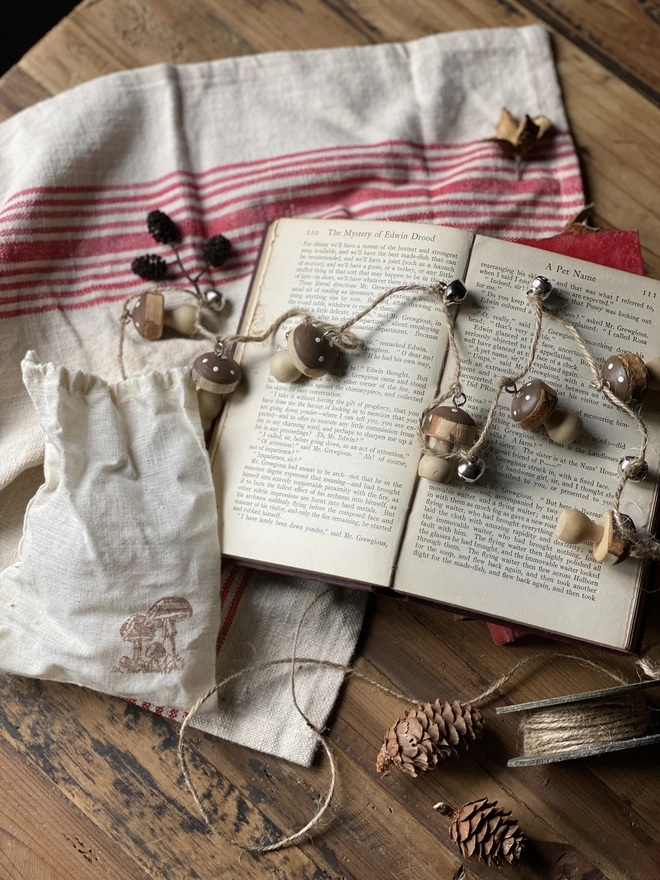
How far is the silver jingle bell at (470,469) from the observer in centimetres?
97

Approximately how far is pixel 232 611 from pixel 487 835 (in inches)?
17.1

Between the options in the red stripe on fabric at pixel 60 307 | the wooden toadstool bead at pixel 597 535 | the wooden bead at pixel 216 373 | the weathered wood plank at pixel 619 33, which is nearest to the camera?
the wooden toadstool bead at pixel 597 535

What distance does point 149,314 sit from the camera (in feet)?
3.79

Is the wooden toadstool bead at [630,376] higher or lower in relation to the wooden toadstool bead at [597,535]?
higher

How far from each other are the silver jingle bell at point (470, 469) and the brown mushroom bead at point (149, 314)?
19.8 inches

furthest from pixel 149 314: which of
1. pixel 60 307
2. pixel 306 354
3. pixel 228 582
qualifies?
pixel 228 582

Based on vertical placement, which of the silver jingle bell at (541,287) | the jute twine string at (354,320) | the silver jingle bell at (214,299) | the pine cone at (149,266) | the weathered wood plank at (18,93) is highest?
→ the weathered wood plank at (18,93)

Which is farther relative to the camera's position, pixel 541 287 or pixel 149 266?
pixel 149 266

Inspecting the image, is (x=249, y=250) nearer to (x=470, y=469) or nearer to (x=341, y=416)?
(x=341, y=416)

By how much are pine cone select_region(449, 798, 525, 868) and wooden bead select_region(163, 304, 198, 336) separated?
77 centimetres

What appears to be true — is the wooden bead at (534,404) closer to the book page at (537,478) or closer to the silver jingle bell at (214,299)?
the book page at (537,478)

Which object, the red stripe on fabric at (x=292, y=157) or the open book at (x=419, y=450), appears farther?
the red stripe on fabric at (x=292, y=157)

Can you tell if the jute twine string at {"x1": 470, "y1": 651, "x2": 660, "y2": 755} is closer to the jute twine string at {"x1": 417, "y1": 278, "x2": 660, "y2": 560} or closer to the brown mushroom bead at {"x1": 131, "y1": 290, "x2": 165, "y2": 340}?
the jute twine string at {"x1": 417, "y1": 278, "x2": 660, "y2": 560}

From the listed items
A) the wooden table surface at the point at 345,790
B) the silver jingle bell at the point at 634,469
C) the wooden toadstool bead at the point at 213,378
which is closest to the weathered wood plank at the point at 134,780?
the wooden table surface at the point at 345,790
